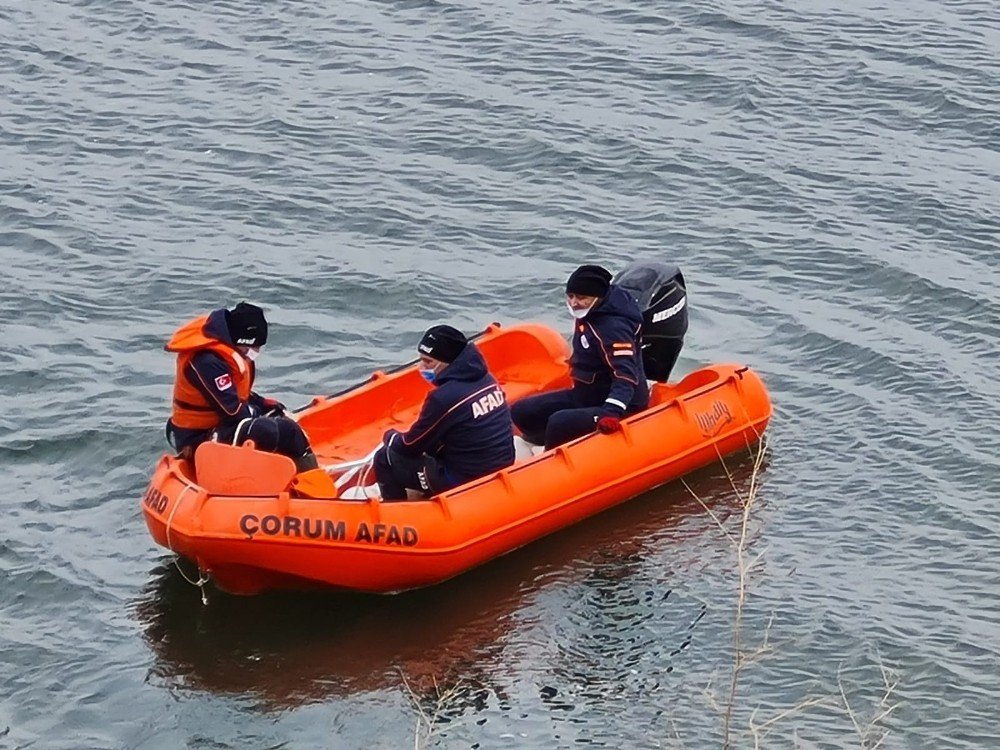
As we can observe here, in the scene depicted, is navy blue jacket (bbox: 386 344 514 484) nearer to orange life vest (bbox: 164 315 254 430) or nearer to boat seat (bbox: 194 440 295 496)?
boat seat (bbox: 194 440 295 496)

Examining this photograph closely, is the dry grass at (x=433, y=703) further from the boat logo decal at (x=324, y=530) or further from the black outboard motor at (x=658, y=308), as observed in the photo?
the black outboard motor at (x=658, y=308)

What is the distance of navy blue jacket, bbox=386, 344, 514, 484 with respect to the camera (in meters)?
11.0

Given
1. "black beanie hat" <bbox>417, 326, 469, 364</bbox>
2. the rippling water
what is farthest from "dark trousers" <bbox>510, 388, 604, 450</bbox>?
"black beanie hat" <bbox>417, 326, 469, 364</bbox>

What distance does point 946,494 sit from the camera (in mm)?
→ 12469

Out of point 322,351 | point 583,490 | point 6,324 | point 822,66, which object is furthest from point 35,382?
point 822,66

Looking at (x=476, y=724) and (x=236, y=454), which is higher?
(x=236, y=454)

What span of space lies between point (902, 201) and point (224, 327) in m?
7.98

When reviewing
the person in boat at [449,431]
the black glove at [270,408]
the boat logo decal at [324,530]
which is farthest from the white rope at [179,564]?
the person in boat at [449,431]

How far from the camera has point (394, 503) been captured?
1092 cm

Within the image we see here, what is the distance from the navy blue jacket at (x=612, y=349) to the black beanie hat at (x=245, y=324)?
218cm

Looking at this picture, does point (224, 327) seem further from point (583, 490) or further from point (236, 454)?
point (583, 490)

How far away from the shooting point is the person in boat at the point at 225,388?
36.3 feet

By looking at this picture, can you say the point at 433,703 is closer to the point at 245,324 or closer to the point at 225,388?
the point at 225,388

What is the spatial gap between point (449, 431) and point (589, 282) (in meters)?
1.48
